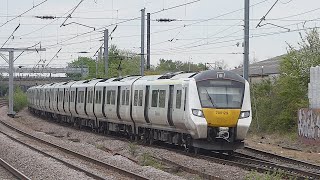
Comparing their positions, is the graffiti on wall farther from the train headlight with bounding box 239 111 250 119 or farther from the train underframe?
the train headlight with bounding box 239 111 250 119

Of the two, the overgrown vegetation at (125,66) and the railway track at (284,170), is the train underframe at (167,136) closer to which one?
the railway track at (284,170)

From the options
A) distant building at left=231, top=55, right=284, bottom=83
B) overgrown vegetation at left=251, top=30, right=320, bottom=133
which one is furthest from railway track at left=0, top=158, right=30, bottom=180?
distant building at left=231, top=55, right=284, bottom=83

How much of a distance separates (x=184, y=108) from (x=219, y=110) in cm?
120

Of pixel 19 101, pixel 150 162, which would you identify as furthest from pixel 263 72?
pixel 19 101

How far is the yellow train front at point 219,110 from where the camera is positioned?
1894 centimetres

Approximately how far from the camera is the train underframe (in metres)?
19.2

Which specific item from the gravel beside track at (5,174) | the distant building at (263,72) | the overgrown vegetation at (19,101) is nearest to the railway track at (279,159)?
the gravel beside track at (5,174)

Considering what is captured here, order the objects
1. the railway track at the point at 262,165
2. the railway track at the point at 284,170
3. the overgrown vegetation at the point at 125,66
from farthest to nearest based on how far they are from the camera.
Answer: the overgrown vegetation at the point at 125,66
the railway track at the point at 262,165
the railway track at the point at 284,170

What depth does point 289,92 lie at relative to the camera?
30.8 metres

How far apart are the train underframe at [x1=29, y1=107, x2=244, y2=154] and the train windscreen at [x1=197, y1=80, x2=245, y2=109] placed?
2.57 feet

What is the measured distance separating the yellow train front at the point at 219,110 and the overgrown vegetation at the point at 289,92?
34.1ft

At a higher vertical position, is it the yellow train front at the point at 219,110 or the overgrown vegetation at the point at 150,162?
the yellow train front at the point at 219,110

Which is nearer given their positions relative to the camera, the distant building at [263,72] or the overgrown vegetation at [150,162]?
the overgrown vegetation at [150,162]

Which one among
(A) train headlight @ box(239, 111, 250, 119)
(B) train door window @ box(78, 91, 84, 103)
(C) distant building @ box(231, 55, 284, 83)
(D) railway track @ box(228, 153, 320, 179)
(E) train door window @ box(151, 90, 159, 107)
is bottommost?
(D) railway track @ box(228, 153, 320, 179)
